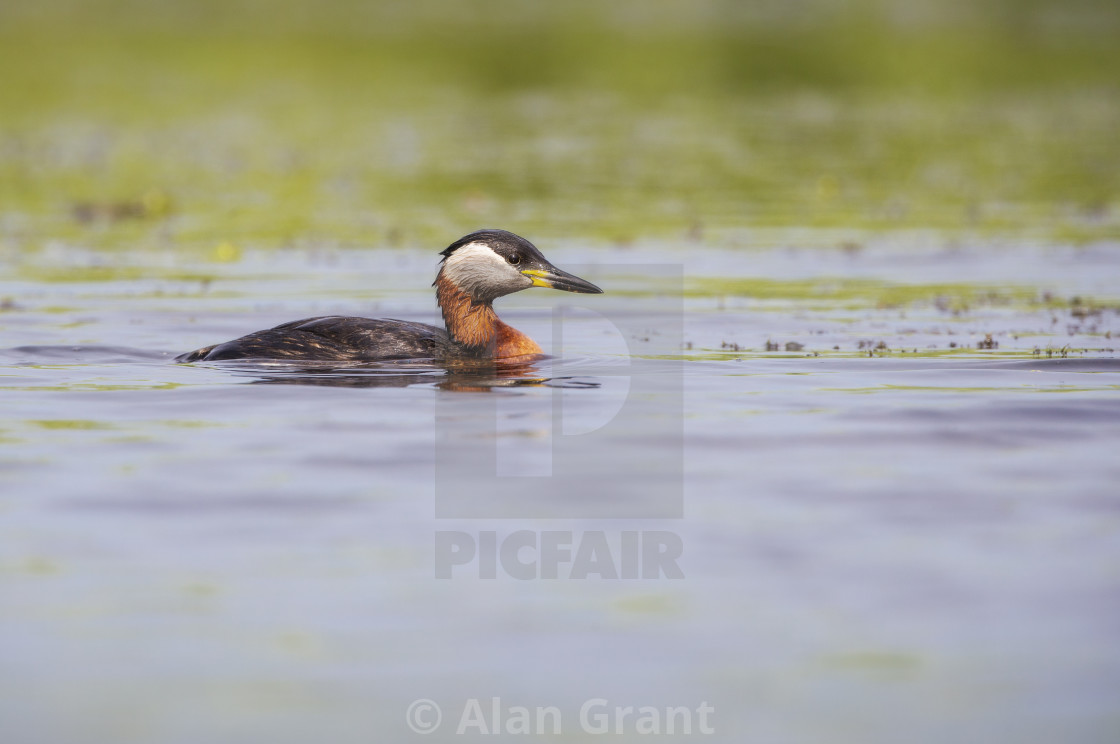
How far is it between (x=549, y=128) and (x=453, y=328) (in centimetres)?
2171

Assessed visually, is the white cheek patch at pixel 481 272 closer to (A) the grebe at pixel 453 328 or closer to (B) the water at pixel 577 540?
(A) the grebe at pixel 453 328

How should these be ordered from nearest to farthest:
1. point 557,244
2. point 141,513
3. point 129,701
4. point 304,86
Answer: point 129,701 < point 141,513 < point 557,244 < point 304,86

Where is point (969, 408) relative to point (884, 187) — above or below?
below

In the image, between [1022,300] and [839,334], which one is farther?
[1022,300]

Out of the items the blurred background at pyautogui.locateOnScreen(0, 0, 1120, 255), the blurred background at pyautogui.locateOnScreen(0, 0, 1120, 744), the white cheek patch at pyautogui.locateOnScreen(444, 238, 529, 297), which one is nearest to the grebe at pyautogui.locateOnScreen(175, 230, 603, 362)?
the white cheek patch at pyautogui.locateOnScreen(444, 238, 529, 297)

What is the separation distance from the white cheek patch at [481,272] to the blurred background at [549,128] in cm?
826

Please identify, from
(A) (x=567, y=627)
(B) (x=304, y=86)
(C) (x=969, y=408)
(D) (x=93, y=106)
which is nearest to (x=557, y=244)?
(C) (x=969, y=408)

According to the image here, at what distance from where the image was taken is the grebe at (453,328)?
11953 mm

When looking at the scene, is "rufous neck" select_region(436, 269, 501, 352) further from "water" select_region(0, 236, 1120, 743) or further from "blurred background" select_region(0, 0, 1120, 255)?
"blurred background" select_region(0, 0, 1120, 255)

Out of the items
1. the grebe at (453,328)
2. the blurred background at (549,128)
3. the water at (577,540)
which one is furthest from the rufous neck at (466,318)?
the blurred background at (549,128)

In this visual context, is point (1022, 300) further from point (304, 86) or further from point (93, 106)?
point (304, 86)

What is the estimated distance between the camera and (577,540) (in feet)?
23.7

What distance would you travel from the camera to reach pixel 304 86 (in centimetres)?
4294

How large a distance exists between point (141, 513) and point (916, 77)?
3901cm
